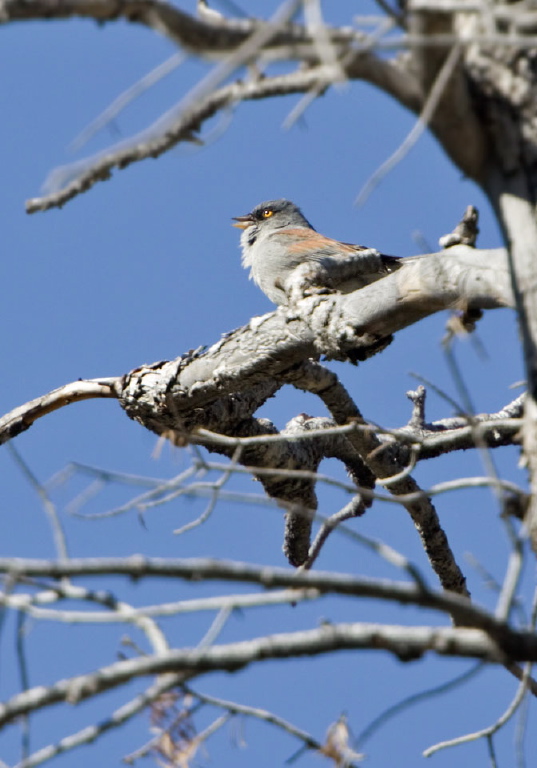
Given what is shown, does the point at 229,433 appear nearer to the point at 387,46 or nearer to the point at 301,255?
the point at 301,255

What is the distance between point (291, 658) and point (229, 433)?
3232mm

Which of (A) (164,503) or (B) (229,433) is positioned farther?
(B) (229,433)

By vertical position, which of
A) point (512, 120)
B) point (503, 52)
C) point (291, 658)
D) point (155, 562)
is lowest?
point (291, 658)

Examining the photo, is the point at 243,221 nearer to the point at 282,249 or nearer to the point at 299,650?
the point at 282,249

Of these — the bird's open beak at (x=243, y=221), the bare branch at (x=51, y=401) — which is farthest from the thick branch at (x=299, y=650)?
the bird's open beak at (x=243, y=221)

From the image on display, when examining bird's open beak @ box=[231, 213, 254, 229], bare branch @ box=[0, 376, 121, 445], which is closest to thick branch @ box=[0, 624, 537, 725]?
bare branch @ box=[0, 376, 121, 445]

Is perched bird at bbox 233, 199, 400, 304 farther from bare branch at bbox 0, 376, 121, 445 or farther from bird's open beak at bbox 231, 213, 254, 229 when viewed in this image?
bare branch at bbox 0, 376, 121, 445

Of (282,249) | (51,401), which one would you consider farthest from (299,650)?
(282,249)

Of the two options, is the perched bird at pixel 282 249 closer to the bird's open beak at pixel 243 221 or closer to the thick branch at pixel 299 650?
the bird's open beak at pixel 243 221

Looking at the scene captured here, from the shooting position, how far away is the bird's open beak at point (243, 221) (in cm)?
862

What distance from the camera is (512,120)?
1.98m

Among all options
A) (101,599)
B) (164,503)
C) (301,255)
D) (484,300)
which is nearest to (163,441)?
(164,503)

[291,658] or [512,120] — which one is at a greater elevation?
[512,120]

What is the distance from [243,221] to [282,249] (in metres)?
1.71
